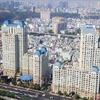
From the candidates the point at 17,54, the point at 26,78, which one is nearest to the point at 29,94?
the point at 26,78

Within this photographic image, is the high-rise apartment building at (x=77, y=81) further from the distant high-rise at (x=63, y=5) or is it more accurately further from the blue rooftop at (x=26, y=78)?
the distant high-rise at (x=63, y=5)

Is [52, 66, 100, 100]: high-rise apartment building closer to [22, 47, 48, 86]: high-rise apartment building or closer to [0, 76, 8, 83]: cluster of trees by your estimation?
[22, 47, 48, 86]: high-rise apartment building

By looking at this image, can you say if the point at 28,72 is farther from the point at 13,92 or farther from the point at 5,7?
the point at 5,7

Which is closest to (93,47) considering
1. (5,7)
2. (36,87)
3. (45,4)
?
(36,87)

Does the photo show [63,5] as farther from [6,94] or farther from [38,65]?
[6,94]

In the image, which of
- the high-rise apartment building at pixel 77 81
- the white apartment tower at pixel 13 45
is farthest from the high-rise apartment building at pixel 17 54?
the high-rise apartment building at pixel 77 81

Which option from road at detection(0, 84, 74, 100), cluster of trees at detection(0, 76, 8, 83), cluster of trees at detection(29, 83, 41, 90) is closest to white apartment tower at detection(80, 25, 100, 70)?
road at detection(0, 84, 74, 100)
